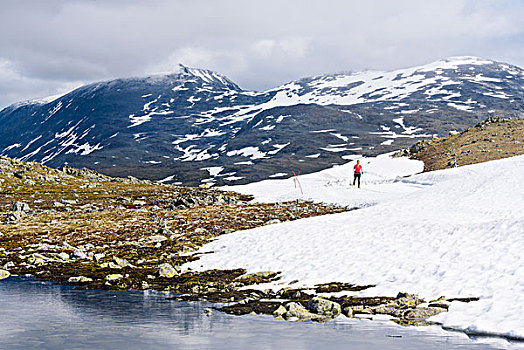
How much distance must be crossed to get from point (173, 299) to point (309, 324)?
7340 millimetres

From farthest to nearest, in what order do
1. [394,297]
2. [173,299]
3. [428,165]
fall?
[428,165] < [173,299] < [394,297]

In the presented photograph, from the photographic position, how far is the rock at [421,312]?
52.9 feet

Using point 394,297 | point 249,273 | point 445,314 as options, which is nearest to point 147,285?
point 249,273

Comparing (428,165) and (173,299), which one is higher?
(428,165)

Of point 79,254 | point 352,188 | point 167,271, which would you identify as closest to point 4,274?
point 79,254

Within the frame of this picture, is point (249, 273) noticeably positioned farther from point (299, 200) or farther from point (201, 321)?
point (299, 200)

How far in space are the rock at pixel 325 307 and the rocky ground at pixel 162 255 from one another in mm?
38

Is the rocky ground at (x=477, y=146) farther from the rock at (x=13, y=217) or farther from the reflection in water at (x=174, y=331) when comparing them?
the rock at (x=13, y=217)

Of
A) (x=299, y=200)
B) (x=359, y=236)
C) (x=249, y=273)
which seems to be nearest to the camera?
(x=249, y=273)

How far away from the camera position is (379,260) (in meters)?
22.4

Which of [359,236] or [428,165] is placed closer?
[359,236]

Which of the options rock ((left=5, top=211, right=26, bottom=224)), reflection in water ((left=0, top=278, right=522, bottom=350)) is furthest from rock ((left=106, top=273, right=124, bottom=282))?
rock ((left=5, top=211, right=26, bottom=224))

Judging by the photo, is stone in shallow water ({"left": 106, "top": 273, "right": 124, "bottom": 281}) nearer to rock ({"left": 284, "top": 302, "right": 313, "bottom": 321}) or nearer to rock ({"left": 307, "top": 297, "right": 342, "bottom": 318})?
rock ({"left": 284, "top": 302, "right": 313, "bottom": 321})

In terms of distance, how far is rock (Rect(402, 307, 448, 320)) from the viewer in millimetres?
16125
